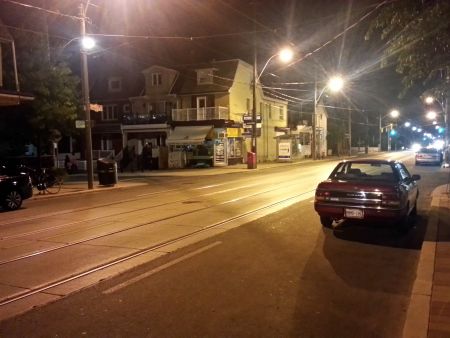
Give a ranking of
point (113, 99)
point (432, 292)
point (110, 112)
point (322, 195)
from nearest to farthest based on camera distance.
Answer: point (432, 292) < point (322, 195) < point (113, 99) < point (110, 112)

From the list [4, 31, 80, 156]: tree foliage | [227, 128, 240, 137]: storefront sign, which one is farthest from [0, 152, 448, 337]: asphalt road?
[227, 128, 240, 137]: storefront sign

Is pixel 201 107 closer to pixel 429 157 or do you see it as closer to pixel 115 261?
pixel 429 157

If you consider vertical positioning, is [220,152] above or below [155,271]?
above

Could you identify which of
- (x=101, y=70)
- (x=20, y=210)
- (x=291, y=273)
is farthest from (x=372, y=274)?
(x=101, y=70)

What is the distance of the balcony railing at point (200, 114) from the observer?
45000 mm

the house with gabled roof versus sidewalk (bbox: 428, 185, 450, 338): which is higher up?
the house with gabled roof

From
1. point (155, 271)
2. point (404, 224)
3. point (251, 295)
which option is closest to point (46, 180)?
Result: point (155, 271)

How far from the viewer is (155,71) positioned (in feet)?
163

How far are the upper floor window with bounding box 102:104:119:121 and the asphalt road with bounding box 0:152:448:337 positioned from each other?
46016mm

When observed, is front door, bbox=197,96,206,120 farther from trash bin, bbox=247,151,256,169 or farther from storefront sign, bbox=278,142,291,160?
trash bin, bbox=247,151,256,169

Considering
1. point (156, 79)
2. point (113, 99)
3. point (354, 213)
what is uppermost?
point (156, 79)

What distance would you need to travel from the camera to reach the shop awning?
1682 inches

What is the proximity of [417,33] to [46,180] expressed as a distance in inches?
677

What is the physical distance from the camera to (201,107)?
46.9 m
